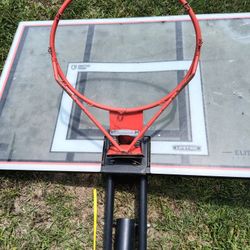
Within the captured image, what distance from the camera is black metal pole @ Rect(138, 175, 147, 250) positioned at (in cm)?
226

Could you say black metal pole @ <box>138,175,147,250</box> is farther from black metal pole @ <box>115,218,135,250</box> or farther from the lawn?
the lawn

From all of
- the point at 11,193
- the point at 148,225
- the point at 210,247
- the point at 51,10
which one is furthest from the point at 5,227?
the point at 51,10

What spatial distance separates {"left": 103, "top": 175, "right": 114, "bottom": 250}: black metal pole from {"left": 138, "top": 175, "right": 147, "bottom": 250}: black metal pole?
182 millimetres

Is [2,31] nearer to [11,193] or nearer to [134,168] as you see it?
[11,193]

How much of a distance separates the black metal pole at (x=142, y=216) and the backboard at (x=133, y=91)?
0.38 feet

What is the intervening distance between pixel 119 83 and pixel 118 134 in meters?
0.63

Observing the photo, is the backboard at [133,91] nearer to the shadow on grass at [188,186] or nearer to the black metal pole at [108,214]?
the black metal pole at [108,214]

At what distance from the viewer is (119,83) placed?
9.09ft

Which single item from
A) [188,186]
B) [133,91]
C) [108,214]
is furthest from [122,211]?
[133,91]

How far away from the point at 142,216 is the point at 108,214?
217 millimetres

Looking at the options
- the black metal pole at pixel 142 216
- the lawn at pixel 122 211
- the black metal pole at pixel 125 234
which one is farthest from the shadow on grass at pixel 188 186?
the black metal pole at pixel 125 234

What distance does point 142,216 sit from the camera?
2307mm

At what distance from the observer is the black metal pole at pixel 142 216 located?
7.40 feet

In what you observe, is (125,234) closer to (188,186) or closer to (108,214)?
(108,214)
